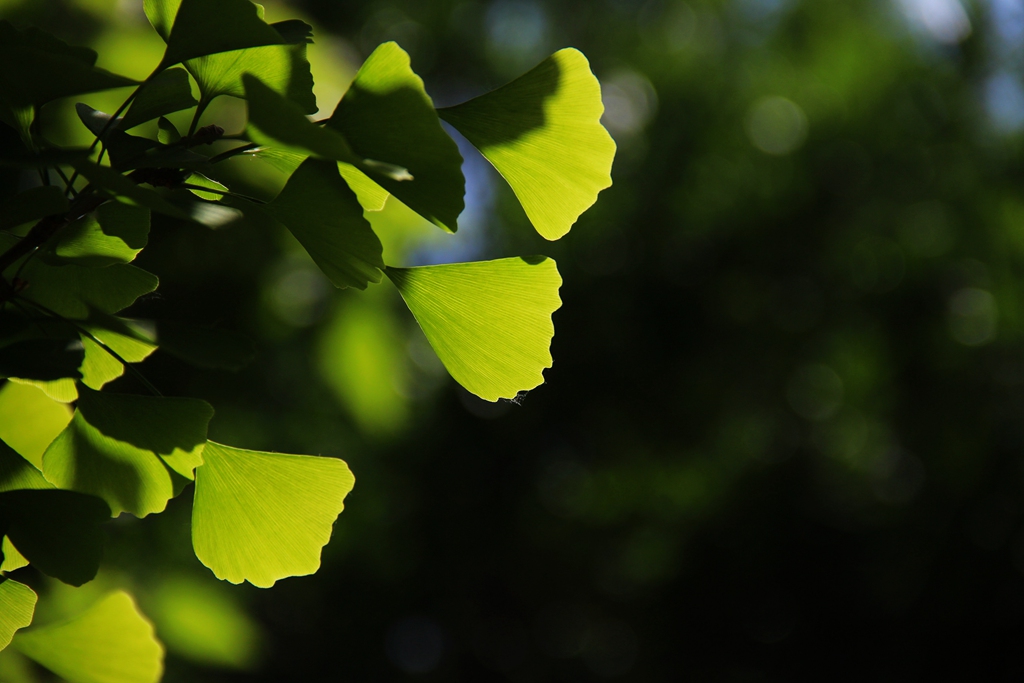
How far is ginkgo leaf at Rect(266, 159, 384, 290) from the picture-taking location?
26 cm

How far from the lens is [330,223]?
0.27 meters

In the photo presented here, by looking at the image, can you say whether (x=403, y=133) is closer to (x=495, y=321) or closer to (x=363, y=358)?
(x=495, y=321)

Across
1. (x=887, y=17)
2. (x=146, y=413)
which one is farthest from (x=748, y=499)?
(x=146, y=413)

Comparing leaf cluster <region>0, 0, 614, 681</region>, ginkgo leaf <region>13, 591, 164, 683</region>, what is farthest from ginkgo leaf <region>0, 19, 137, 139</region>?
ginkgo leaf <region>13, 591, 164, 683</region>

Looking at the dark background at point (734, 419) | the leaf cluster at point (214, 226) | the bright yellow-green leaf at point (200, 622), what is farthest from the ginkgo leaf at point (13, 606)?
the dark background at point (734, 419)

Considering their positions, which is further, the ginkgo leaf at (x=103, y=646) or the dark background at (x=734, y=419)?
the dark background at (x=734, y=419)

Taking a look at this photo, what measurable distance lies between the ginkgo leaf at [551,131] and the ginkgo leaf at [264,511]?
16cm

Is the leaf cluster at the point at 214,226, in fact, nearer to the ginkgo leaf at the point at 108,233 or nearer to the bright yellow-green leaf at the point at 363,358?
the ginkgo leaf at the point at 108,233

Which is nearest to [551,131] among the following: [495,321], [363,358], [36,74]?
[495,321]

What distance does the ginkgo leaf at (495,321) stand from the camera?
33 cm

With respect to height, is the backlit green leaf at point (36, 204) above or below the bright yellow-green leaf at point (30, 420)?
above

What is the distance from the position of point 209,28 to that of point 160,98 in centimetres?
4

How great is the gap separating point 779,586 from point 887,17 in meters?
3.19

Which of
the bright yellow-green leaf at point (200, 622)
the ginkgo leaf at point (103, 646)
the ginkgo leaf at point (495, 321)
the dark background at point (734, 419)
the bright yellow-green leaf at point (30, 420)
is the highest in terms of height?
the ginkgo leaf at point (495, 321)
